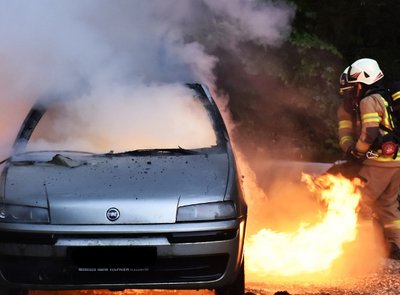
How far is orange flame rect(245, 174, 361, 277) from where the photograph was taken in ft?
17.7

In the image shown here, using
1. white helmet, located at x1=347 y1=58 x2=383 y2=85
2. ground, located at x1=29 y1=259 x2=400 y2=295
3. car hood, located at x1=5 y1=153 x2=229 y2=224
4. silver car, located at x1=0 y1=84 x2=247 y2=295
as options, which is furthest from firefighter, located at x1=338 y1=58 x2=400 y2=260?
silver car, located at x1=0 y1=84 x2=247 y2=295

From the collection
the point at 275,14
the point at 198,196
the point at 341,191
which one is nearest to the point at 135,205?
the point at 198,196

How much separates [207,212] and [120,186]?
593 millimetres

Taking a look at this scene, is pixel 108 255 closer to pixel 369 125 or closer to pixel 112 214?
pixel 112 214

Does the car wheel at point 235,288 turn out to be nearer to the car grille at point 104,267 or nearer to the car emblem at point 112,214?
the car grille at point 104,267

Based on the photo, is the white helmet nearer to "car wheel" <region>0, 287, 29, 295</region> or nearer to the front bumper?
the front bumper

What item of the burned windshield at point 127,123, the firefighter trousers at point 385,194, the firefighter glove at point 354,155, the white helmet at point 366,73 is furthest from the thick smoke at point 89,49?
the firefighter trousers at point 385,194

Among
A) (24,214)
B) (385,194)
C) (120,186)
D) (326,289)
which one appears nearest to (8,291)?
(24,214)

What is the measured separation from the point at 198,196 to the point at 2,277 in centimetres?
130

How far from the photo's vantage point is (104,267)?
3.73 m

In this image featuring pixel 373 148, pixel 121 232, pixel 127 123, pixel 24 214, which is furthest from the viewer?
pixel 373 148

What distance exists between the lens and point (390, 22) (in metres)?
9.52

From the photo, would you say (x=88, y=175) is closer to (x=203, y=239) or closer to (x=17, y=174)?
(x=17, y=174)

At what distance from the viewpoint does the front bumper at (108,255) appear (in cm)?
371
